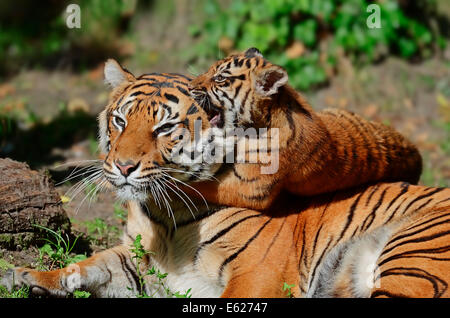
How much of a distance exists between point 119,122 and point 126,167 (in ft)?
1.53

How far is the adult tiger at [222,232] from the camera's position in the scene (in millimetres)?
3719

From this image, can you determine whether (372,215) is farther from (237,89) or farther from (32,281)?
(32,281)

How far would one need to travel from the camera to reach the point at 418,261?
11.4ft

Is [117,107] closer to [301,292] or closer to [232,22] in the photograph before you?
[301,292]

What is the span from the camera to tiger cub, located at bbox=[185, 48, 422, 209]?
3.79 meters

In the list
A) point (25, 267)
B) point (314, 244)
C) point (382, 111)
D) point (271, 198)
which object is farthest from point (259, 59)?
point (382, 111)

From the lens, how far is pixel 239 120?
3.88 m

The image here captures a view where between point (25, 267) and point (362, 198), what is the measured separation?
2.19 meters

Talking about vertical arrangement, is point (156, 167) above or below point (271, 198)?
above

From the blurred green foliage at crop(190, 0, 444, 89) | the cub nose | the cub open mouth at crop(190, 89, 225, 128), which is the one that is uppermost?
the blurred green foliage at crop(190, 0, 444, 89)

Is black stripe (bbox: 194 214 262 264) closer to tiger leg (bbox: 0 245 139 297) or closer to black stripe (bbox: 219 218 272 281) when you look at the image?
black stripe (bbox: 219 218 272 281)

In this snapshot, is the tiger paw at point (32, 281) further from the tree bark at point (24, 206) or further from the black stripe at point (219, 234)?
the black stripe at point (219, 234)

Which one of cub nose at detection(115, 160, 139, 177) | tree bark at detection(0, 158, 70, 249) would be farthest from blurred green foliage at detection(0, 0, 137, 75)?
cub nose at detection(115, 160, 139, 177)

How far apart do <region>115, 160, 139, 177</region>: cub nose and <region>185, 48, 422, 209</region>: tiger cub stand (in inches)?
19.0
